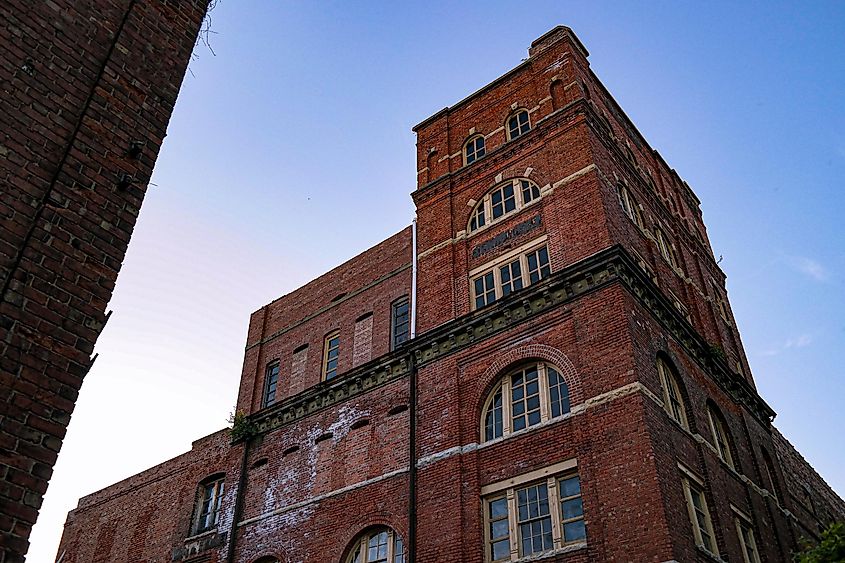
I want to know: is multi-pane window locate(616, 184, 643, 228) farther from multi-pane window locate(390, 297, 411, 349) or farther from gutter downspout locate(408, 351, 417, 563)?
gutter downspout locate(408, 351, 417, 563)

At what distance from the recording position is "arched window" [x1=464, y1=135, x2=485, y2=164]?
2556 centimetres

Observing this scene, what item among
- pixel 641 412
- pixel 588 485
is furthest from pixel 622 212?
pixel 588 485

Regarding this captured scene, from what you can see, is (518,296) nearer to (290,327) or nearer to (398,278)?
(398,278)

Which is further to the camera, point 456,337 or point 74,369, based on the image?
point 456,337

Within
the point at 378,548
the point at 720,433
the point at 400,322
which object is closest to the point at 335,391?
the point at 400,322

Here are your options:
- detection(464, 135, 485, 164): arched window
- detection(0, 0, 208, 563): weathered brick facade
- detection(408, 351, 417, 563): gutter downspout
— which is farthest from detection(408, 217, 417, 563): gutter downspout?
detection(0, 0, 208, 563): weathered brick facade

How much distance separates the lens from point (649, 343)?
60.5ft

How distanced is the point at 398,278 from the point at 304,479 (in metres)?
7.49

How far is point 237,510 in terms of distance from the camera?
2409 cm

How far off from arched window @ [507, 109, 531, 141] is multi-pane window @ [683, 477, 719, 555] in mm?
12470

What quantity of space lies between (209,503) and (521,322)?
13866 mm

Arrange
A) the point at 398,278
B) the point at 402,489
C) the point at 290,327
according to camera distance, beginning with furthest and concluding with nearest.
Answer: the point at 290,327 → the point at 398,278 → the point at 402,489

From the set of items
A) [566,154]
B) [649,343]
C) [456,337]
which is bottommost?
[649,343]

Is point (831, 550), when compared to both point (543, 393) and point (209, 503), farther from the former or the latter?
point (209, 503)
